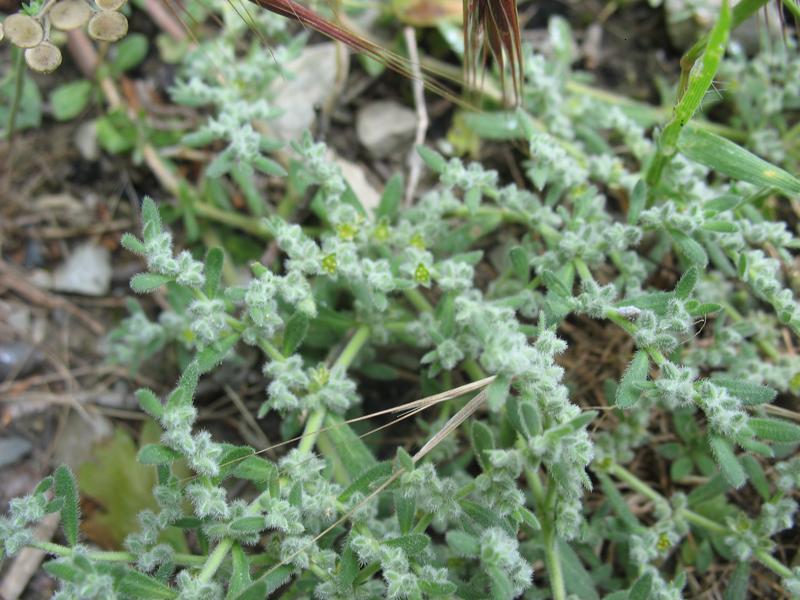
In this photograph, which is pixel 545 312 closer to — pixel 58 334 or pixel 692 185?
pixel 692 185

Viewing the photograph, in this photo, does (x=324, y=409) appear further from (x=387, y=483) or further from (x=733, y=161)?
(x=733, y=161)

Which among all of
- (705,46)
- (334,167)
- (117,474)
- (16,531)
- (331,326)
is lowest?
(117,474)

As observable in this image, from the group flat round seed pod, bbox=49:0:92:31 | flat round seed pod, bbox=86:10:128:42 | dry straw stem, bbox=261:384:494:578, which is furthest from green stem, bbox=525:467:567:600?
flat round seed pod, bbox=49:0:92:31

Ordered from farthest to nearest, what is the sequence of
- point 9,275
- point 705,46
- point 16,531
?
point 9,275 → point 705,46 → point 16,531

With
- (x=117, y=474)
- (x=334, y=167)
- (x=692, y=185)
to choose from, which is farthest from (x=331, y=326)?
(x=692, y=185)

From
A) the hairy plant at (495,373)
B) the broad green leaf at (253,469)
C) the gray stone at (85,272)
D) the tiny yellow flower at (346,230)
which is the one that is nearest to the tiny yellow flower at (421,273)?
the hairy plant at (495,373)

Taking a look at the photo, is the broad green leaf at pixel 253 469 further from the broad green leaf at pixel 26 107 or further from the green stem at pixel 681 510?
the broad green leaf at pixel 26 107

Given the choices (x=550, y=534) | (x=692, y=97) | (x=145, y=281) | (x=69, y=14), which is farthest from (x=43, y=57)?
(x=550, y=534)
